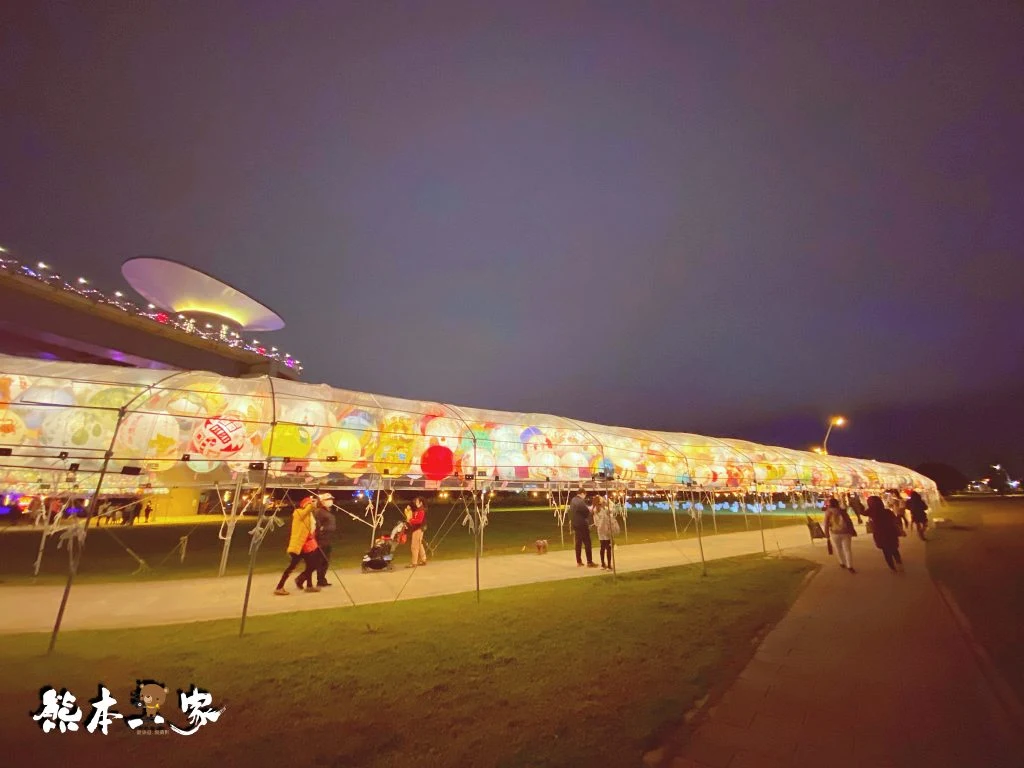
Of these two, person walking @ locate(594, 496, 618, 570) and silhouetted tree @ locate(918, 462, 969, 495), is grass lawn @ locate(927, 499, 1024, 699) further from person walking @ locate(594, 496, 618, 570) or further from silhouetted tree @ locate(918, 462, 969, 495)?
silhouetted tree @ locate(918, 462, 969, 495)

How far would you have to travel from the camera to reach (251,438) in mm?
8469

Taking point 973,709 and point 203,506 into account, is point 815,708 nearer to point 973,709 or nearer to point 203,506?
point 973,709

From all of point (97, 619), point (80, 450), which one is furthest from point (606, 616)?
point (80, 450)

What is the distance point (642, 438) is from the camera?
15836 mm

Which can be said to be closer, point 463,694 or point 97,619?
point 463,694

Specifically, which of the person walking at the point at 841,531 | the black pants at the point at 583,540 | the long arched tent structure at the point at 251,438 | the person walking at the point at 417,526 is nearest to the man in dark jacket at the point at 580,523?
the black pants at the point at 583,540

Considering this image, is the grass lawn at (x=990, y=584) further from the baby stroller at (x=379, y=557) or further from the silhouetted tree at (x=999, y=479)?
the silhouetted tree at (x=999, y=479)

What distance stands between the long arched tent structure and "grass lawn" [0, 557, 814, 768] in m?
2.42

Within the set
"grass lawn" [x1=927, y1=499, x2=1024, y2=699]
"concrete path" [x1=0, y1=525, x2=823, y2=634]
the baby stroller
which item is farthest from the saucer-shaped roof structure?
"grass lawn" [x1=927, y1=499, x2=1024, y2=699]

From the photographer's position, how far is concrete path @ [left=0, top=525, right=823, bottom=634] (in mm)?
7406

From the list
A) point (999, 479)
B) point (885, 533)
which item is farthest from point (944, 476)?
point (885, 533)

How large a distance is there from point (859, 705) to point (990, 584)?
27.9 ft

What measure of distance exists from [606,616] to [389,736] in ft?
14.5

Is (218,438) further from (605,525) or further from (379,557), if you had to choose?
(605,525)
